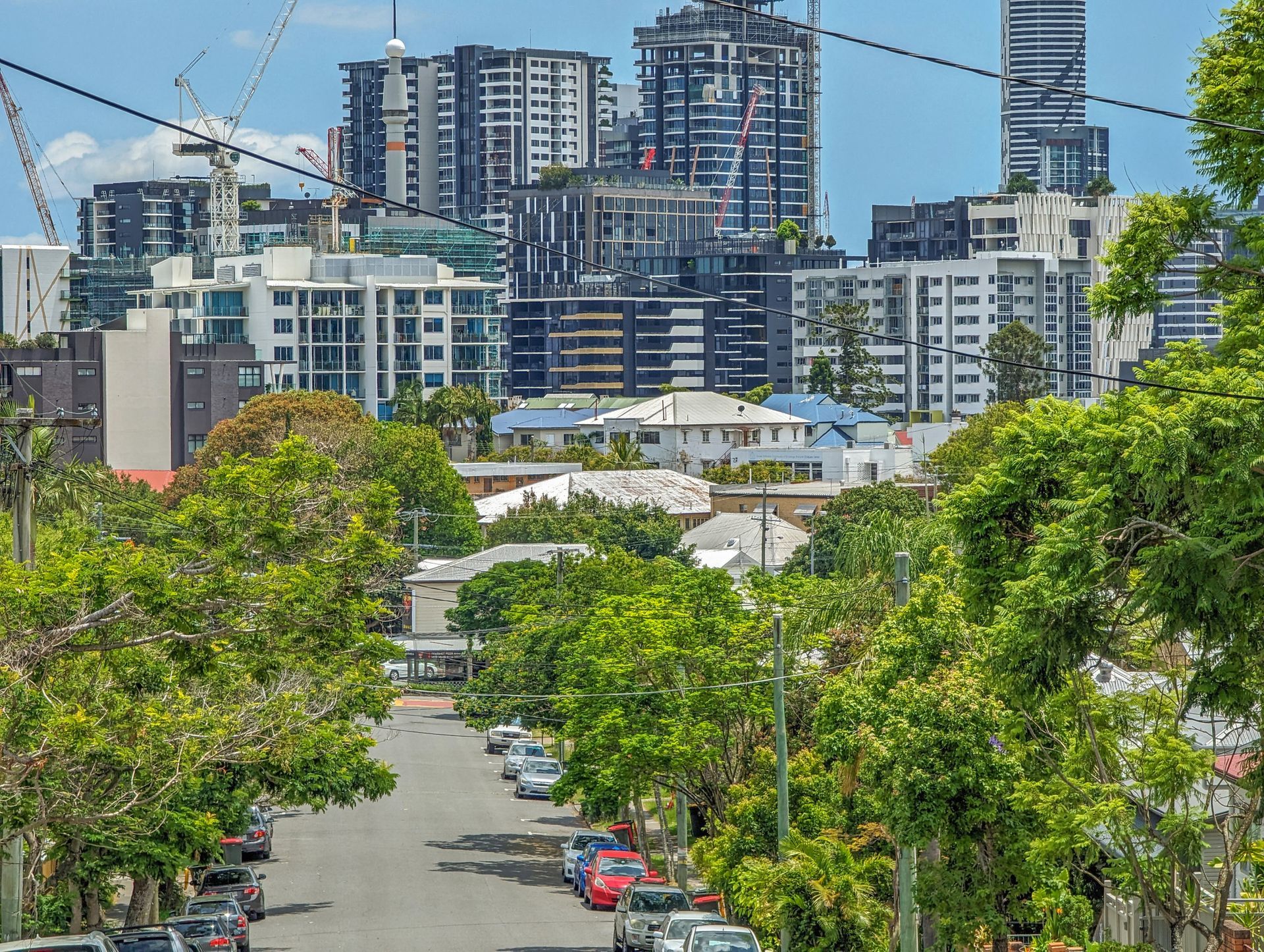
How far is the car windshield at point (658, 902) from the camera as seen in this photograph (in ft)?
121

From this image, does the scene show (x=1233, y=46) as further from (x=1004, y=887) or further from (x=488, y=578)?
(x=488, y=578)

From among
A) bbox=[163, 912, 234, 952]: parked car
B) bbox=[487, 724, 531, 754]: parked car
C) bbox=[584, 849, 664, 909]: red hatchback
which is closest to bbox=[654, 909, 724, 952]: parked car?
bbox=[163, 912, 234, 952]: parked car

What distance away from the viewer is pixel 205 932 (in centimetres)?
3331

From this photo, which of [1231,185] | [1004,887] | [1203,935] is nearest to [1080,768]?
[1203,935]

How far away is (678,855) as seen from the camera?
4459cm

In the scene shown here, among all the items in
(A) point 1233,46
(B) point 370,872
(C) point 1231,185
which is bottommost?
(B) point 370,872

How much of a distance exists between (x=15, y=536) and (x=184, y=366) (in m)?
121

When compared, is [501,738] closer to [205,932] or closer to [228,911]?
[228,911]

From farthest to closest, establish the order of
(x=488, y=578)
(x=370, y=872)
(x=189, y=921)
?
(x=488, y=578) → (x=370, y=872) → (x=189, y=921)

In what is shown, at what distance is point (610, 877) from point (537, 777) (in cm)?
1986

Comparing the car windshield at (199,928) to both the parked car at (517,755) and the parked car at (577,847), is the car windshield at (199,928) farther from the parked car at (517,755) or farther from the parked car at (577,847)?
the parked car at (517,755)

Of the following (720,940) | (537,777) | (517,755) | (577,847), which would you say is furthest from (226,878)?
(517,755)

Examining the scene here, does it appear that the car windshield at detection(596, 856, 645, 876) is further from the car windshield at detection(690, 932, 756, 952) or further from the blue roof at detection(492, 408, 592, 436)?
the blue roof at detection(492, 408, 592, 436)

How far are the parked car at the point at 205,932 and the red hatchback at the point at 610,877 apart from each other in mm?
11962
